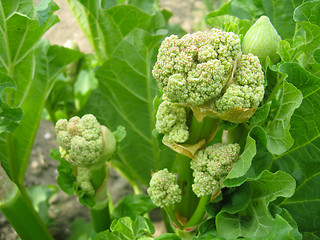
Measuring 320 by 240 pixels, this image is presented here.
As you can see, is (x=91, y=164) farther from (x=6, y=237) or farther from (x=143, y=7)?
(x=6, y=237)

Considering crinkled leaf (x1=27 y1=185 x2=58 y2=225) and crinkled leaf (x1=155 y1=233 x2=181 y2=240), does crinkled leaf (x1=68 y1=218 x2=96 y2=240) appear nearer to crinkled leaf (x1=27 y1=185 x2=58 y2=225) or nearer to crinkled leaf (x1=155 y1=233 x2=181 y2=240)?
crinkled leaf (x1=27 y1=185 x2=58 y2=225)

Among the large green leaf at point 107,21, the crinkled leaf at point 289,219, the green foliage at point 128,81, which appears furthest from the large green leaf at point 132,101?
the crinkled leaf at point 289,219

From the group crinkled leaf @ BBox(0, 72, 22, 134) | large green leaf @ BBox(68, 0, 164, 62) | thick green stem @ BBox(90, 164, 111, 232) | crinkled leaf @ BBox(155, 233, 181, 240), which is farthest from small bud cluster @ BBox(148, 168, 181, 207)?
large green leaf @ BBox(68, 0, 164, 62)

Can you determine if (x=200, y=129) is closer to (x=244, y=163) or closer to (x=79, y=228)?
(x=244, y=163)

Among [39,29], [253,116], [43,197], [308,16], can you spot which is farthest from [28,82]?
[308,16]

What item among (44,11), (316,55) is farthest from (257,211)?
(44,11)

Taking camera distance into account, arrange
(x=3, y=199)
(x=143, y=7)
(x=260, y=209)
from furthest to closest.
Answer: (x=143, y=7) < (x=3, y=199) < (x=260, y=209)

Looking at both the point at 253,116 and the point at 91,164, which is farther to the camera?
the point at 91,164
